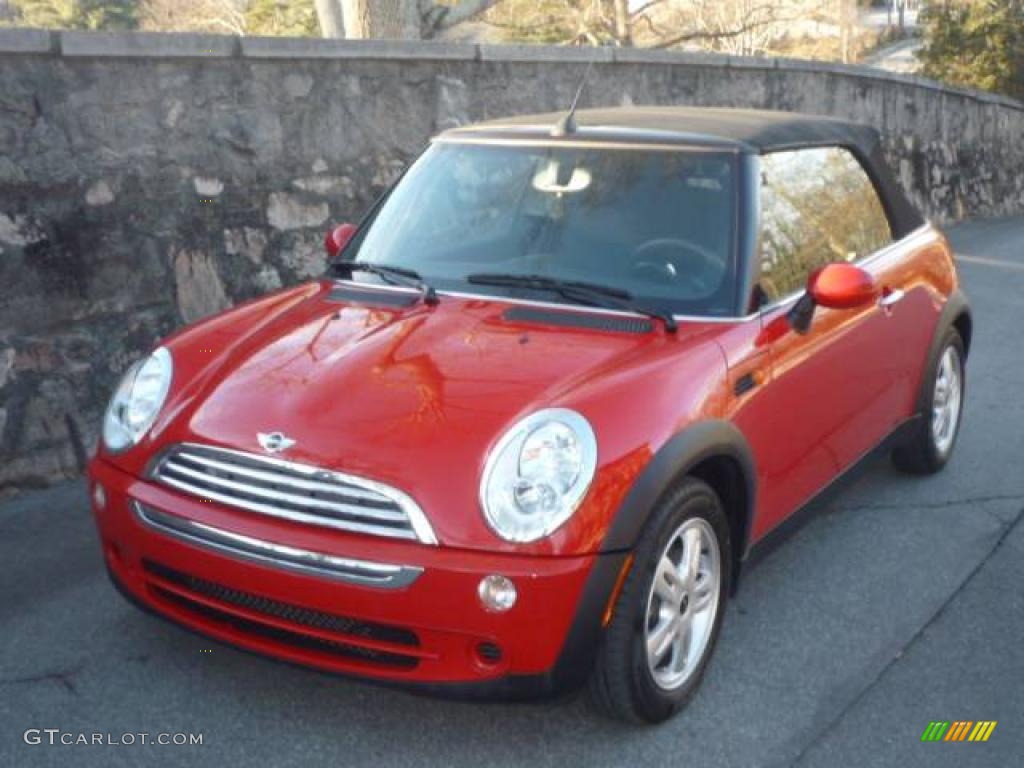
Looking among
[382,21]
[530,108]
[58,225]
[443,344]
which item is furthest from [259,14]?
[443,344]

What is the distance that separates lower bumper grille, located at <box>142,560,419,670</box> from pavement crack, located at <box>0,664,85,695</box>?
57cm

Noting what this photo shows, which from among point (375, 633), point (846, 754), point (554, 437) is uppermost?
point (554, 437)

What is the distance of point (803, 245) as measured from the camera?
4.40m

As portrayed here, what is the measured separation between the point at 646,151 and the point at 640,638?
5.82ft

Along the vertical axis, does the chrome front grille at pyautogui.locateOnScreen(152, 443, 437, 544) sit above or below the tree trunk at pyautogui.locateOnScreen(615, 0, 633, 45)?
above

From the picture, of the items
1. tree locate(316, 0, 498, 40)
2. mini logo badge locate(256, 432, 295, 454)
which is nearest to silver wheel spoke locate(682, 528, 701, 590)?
mini logo badge locate(256, 432, 295, 454)

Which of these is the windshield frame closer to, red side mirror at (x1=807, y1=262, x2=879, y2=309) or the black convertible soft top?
the black convertible soft top

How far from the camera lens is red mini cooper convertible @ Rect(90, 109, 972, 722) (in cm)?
305

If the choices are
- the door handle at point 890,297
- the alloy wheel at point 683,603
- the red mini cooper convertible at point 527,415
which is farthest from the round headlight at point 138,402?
the door handle at point 890,297

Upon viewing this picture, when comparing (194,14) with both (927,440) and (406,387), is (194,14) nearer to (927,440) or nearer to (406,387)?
(927,440)

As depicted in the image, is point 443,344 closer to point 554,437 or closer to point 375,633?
point 554,437

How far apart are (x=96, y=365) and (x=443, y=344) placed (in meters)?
2.79

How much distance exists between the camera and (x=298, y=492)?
3.14m

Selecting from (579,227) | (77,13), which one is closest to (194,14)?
(77,13)
